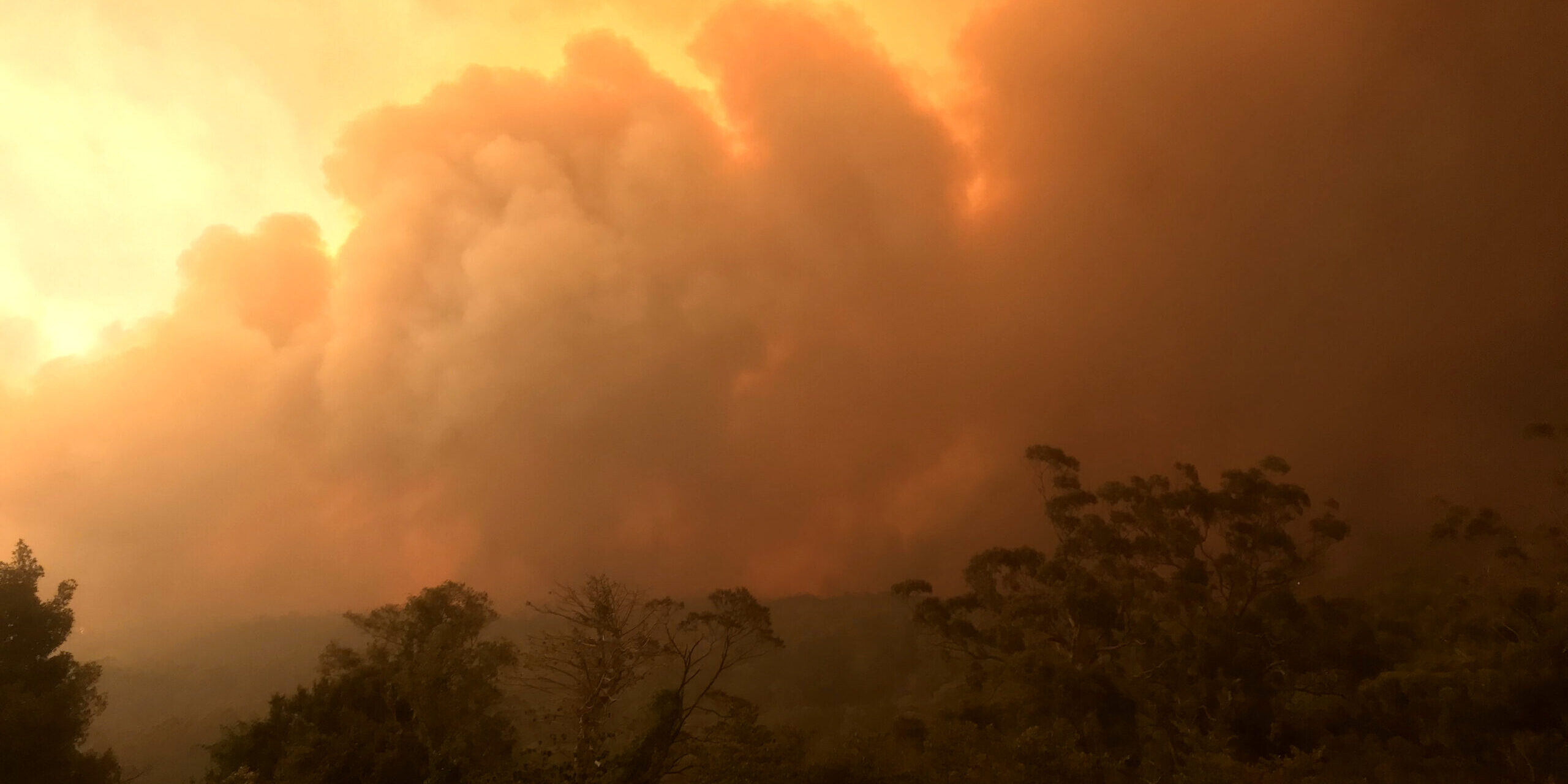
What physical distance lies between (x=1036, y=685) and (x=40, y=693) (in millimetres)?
49954

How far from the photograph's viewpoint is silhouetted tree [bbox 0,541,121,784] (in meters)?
32.7

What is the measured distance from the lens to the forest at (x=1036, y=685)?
29.5m

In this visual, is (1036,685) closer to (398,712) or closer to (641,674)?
(641,674)

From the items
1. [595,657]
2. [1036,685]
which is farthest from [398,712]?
[1036,685]

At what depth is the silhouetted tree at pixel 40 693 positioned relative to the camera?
32688mm

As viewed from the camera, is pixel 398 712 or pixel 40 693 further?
pixel 398 712

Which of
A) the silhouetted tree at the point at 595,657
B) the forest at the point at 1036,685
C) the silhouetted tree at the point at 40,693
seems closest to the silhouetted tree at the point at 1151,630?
the forest at the point at 1036,685

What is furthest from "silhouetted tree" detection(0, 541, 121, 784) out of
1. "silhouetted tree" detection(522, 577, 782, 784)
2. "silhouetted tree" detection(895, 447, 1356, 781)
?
"silhouetted tree" detection(895, 447, 1356, 781)

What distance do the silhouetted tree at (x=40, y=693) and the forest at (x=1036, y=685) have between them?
11 centimetres

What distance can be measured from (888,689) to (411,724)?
136 metres

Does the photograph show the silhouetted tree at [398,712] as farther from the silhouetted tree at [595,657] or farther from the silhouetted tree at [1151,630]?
the silhouetted tree at [1151,630]

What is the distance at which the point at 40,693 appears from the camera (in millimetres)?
34969

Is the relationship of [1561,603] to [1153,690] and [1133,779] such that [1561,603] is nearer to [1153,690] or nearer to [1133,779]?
[1153,690]

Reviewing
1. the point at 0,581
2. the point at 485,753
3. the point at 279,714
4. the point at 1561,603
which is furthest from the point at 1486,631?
the point at 0,581
